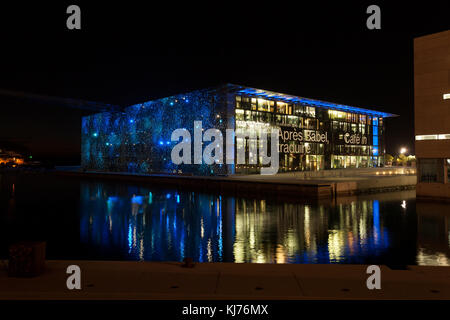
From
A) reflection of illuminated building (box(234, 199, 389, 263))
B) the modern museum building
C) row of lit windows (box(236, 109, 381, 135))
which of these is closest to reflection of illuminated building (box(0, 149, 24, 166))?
the modern museum building

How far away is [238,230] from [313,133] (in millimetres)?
47526

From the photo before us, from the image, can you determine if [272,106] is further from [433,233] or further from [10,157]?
[10,157]

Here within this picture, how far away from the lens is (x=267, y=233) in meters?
15.1

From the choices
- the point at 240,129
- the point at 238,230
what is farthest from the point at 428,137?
the point at 240,129

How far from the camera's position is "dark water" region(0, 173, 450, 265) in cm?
1181

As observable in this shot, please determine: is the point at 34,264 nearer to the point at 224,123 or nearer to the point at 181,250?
the point at 181,250

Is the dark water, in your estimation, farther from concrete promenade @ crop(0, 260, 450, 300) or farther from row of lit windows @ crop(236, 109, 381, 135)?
row of lit windows @ crop(236, 109, 381, 135)

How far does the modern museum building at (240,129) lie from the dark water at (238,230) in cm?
2557

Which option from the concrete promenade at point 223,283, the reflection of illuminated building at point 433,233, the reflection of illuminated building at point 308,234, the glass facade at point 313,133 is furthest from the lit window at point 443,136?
the glass facade at point 313,133

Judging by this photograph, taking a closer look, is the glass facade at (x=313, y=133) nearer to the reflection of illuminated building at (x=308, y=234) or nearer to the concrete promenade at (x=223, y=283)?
the reflection of illuminated building at (x=308, y=234)

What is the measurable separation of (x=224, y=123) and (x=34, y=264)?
42727 millimetres

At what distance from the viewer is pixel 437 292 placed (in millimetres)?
6520

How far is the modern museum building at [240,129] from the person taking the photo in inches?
1969
